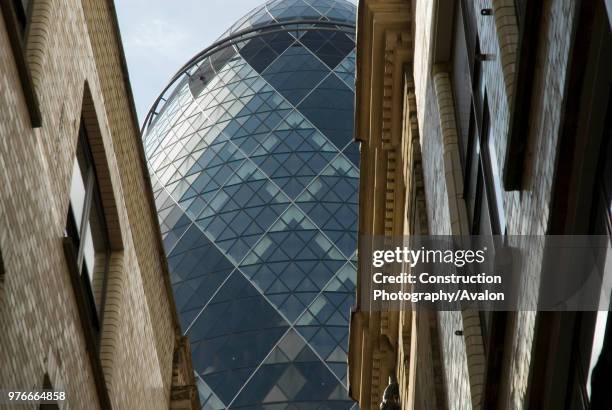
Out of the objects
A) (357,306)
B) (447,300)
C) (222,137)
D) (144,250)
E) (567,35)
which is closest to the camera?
(567,35)

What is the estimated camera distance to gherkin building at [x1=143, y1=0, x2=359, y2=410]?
59.5 meters

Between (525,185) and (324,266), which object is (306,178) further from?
(525,185)

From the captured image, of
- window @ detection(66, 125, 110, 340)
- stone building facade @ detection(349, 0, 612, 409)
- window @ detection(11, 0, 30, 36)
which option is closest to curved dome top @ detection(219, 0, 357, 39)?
stone building facade @ detection(349, 0, 612, 409)

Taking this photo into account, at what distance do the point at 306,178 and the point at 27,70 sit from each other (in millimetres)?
53266

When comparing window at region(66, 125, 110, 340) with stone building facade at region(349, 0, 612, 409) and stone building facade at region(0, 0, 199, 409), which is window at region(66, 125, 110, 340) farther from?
stone building facade at region(349, 0, 612, 409)

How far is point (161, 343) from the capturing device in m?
18.9

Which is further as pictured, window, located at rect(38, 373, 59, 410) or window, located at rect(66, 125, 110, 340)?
window, located at rect(66, 125, 110, 340)

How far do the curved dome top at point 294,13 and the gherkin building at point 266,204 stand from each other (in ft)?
0.38

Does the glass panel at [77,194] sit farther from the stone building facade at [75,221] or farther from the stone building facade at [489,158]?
the stone building facade at [489,158]

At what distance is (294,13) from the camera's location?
230ft

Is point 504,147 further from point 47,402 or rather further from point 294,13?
point 294,13

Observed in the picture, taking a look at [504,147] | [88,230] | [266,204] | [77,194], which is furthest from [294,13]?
[504,147]

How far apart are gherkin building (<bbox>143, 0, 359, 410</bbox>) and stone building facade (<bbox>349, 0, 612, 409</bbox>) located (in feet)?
128

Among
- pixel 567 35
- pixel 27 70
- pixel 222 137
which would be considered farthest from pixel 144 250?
pixel 222 137
